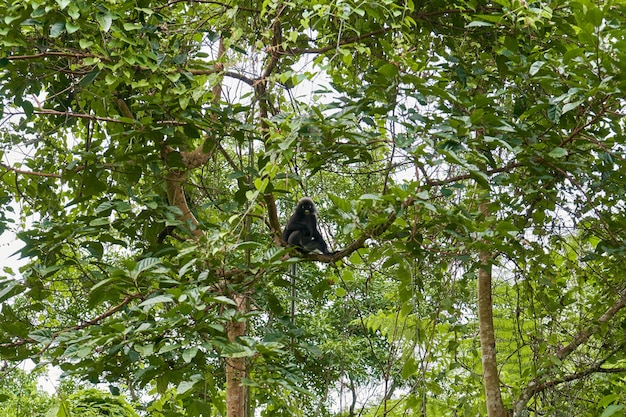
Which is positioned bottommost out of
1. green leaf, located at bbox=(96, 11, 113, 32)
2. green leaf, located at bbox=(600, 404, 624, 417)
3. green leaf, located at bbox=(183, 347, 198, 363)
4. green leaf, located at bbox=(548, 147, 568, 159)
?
green leaf, located at bbox=(600, 404, 624, 417)

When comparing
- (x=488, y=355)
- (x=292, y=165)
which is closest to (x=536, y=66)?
(x=292, y=165)

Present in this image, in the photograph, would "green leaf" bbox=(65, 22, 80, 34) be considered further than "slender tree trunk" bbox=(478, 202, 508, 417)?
No

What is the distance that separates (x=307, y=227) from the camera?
427cm

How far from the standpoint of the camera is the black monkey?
4.21m

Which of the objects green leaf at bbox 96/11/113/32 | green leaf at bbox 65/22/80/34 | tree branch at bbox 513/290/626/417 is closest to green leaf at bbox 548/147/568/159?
tree branch at bbox 513/290/626/417

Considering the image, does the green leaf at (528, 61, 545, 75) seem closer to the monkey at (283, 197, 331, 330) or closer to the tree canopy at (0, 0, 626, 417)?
the tree canopy at (0, 0, 626, 417)

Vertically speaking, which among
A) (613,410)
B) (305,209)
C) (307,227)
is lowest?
(613,410)

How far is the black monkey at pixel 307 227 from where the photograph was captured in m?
4.21

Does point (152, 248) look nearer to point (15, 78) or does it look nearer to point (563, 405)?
point (15, 78)

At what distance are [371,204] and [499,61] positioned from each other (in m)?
1.14

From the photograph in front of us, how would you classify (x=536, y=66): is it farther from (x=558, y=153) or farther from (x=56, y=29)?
(x=56, y=29)

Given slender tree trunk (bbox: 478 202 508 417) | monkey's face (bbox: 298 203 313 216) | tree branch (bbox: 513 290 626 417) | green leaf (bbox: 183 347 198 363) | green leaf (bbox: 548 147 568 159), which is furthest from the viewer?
monkey's face (bbox: 298 203 313 216)

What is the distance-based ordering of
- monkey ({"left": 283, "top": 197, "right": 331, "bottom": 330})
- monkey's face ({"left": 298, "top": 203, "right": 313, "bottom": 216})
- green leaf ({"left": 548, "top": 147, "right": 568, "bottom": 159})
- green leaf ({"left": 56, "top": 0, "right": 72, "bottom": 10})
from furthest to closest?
monkey's face ({"left": 298, "top": 203, "right": 313, "bottom": 216}) → monkey ({"left": 283, "top": 197, "right": 331, "bottom": 330}) → green leaf ({"left": 548, "top": 147, "right": 568, "bottom": 159}) → green leaf ({"left": 56, "top": 0, "right": 72, "bottom": 10})

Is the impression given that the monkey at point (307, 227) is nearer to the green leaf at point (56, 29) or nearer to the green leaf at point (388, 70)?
the green leaf at point (388, 70)
